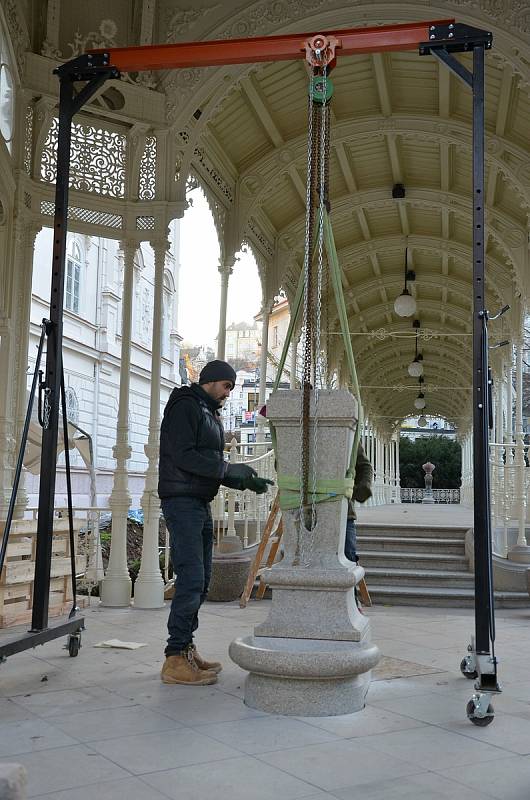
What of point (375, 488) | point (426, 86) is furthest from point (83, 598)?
point (375, 488)

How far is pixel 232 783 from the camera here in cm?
282

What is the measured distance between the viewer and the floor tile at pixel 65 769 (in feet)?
9.11

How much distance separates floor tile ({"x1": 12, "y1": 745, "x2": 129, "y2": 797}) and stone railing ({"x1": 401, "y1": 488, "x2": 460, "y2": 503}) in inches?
1695

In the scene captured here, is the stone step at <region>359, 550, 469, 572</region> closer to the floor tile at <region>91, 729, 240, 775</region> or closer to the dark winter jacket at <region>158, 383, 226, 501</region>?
the dark winter jacket at <region>158, 383, 226, 501</region>

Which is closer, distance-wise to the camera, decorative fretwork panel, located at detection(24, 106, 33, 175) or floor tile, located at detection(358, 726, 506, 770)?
floor tile, located at detection(358, 726, 506, 770)

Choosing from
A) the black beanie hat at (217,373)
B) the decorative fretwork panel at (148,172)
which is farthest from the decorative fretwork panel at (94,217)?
the black beanie hat at (217,373)

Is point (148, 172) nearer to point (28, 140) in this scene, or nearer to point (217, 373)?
point (28, 140)

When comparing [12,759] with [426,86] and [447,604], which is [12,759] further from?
[426,86]

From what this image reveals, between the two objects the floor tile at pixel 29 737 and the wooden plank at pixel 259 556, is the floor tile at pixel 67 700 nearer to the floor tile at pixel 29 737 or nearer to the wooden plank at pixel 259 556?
the floor tile at pixel 29 737

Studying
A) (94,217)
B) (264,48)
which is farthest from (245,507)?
(264,48)

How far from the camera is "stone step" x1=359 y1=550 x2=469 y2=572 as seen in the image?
9.64 meters

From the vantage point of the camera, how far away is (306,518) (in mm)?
4156

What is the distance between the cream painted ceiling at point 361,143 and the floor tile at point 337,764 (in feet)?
21.0

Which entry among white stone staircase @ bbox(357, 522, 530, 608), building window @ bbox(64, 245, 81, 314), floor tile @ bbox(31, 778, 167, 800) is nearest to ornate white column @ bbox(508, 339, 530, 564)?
white stone staircase @ bbox(357, 522, 530, 608)
